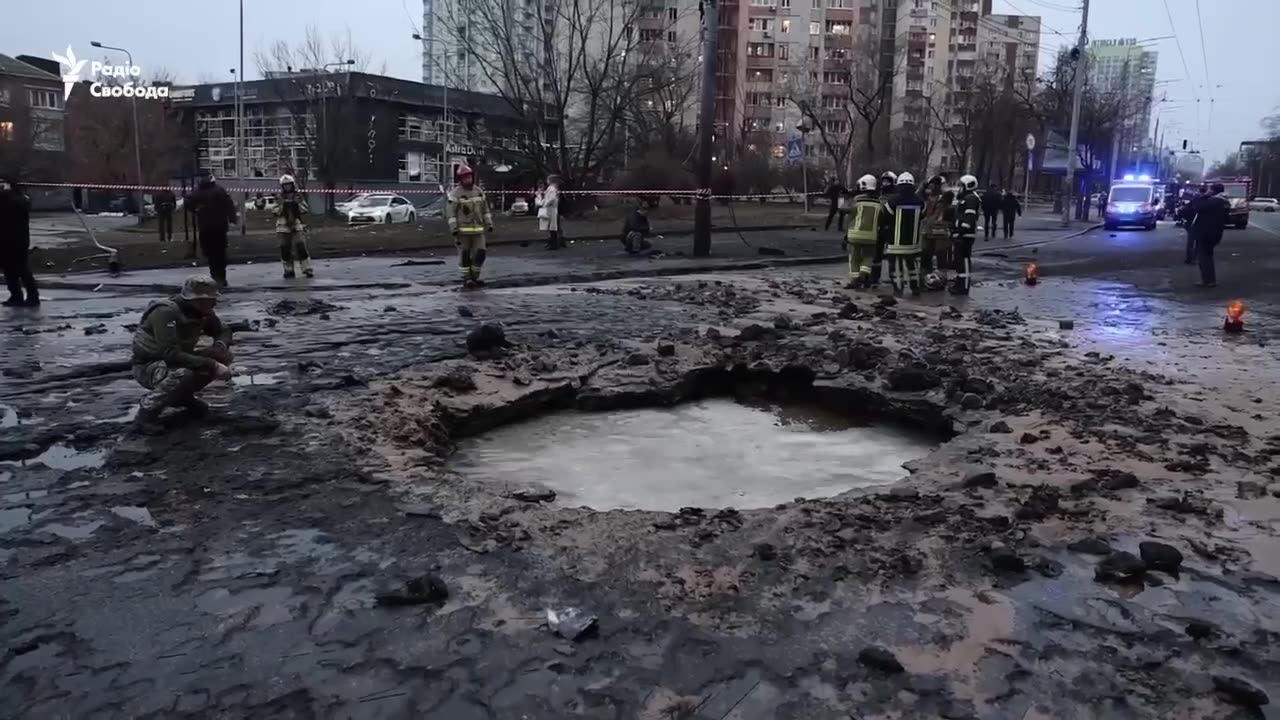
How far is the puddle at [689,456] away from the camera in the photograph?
5914 millimetres

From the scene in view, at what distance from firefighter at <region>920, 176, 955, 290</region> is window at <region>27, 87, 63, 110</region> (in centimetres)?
8163

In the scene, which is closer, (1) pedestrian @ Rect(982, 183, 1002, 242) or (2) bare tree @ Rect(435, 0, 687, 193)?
(1) pedestrian @ Rect(982, 183, 1002, 242)

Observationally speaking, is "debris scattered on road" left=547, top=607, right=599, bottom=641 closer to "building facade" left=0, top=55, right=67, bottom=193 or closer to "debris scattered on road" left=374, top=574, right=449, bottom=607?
"debris scattered on road" left=374, top=574, right=449, bottom=607

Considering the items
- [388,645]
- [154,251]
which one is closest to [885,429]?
[388,645]

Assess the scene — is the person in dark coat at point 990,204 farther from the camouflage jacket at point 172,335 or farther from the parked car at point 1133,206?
the camouflage jacket at point 172,335

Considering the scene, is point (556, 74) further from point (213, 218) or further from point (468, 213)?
point (213, 218)

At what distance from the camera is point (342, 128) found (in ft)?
196

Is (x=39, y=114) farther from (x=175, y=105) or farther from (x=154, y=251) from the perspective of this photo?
(x=154, y=251)

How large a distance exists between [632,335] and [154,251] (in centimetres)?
1670

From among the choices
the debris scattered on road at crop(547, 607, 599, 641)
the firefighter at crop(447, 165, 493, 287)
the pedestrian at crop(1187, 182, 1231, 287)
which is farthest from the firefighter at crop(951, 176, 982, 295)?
the debris scattered on road at crop(547, 607, 599, 641)

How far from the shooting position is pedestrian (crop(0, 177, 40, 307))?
12.5m

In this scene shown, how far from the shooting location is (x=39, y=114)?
2896 inches

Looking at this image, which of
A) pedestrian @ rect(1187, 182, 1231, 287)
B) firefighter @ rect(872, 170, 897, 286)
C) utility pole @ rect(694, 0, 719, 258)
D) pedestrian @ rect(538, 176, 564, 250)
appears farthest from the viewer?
pedestrian @ rect(538, 176, 564, 250)

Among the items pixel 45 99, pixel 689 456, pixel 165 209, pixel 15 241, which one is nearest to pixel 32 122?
pixel 45 99
